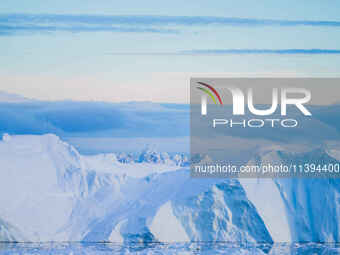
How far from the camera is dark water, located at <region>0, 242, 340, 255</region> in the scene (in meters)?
5.28

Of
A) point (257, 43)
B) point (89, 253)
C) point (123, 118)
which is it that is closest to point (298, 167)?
point (257, 43)

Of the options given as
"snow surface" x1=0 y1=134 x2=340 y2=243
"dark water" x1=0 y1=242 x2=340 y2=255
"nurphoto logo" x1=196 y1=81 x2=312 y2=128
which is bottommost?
"dark water" x1=0 y1=242 x2=340 y2=255

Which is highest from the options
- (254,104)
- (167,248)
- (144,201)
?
(254,104)

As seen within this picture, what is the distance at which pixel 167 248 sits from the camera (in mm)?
5414

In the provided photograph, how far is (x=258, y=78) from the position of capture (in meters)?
5.53

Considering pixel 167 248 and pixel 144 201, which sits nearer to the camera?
pixel 167 248

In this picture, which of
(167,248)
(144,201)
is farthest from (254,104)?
(167,248)

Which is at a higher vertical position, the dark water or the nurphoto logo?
the nurphoto logo

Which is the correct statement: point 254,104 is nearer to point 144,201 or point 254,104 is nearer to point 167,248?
point 144,201

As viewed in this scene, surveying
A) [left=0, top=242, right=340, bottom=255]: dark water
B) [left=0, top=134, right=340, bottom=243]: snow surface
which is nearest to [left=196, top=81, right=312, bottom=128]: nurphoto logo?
[left=0, top=134, right=340, bottom=243]: snow surface

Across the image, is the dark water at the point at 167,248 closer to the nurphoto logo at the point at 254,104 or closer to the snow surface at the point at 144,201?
the snow surface at the point at 144,201

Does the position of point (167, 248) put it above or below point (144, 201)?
below

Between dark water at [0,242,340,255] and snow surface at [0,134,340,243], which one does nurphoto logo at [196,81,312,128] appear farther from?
dark water at [0,242,340,255]

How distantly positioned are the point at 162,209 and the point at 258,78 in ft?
4.76
